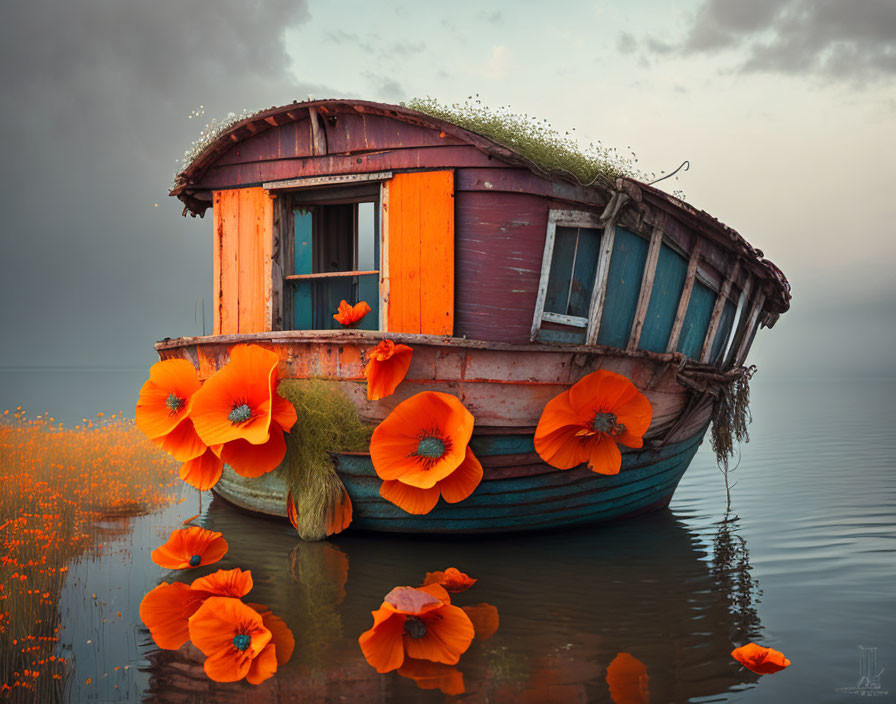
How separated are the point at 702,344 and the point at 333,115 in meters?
4.96

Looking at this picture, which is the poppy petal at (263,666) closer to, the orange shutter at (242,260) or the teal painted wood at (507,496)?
the teal painted wood at (507,496)

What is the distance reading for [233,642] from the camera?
3947 millimetres

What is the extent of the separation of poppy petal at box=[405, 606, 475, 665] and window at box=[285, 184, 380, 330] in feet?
11.9

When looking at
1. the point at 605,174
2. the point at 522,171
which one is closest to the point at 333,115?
the point at 522,171

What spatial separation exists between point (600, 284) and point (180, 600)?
4443 millimetres

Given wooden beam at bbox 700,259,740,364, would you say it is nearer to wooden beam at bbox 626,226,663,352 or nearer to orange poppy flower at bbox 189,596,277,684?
wooden beam at bbox 626,226,663,352

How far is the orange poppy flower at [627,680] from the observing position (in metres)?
3.50

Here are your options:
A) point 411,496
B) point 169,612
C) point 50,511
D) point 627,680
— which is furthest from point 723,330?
point 50,511

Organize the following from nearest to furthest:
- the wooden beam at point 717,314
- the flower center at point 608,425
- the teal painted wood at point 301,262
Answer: the flower center at point 608,425, the teal painted wood at point 301,262, the wooden beam at point 717,314

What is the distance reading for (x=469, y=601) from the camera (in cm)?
483

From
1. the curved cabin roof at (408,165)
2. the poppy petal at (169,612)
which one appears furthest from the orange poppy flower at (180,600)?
the curved cabin roof at (408,165)

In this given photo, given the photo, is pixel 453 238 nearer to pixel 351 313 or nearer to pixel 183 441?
pixel 351 313

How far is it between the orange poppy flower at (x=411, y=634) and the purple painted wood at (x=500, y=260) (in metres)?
2.72

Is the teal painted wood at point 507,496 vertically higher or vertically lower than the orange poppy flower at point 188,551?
higher
